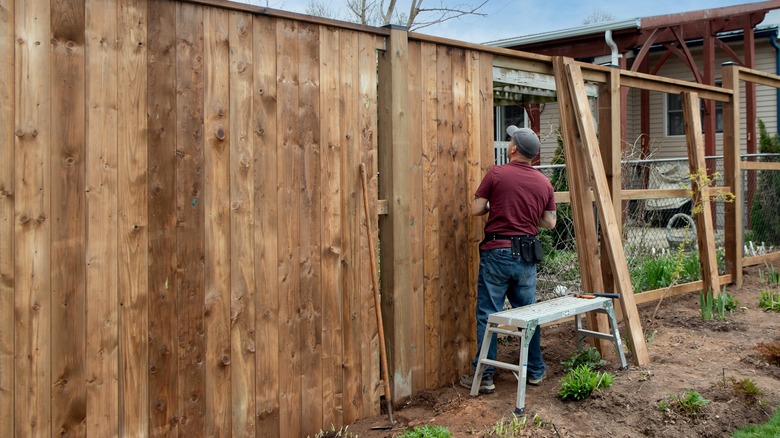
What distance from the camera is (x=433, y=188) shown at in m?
4.99

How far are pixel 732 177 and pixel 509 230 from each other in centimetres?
503

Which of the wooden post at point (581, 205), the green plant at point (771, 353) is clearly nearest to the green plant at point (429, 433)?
the wooden post at point (581, 205)

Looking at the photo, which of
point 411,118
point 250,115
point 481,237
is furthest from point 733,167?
point 250,115

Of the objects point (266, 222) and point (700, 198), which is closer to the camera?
point (266, 222)

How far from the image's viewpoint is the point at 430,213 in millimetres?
4980

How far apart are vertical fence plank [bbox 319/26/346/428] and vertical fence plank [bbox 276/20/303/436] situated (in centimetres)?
18

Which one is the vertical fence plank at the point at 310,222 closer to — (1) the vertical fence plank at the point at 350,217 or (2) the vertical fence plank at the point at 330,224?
(2) the vertical fence plank at the point at 330,224

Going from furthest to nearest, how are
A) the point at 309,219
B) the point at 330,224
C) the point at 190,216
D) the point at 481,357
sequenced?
1. the point at 481,357
2. the point at 330,224
3. the point at 309,219
4. the point at 190,216

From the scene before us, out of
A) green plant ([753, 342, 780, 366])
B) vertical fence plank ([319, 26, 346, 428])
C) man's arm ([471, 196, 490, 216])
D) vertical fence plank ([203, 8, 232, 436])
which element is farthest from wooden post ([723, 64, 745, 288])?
vertical fence plank ([203, 8, 232, 436])

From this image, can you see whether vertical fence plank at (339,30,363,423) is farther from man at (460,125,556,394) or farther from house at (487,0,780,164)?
house at (487,0,780,164)

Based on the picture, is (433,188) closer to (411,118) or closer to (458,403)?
(411,118)

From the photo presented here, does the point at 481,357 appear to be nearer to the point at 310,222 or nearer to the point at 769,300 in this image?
the point at 310,222

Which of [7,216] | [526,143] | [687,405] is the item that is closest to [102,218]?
[7,216]

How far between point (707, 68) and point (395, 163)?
1254cm
